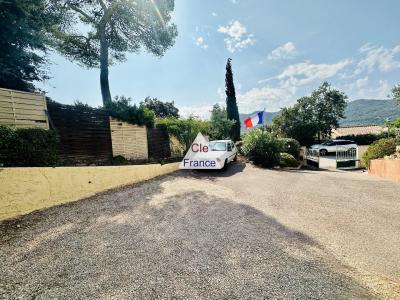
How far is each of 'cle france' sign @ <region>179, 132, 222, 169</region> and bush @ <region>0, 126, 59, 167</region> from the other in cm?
525

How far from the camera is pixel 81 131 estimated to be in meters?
8.27

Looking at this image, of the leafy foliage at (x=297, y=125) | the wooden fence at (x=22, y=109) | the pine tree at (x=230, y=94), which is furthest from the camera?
the leafy foliage at (x=297, y=125)

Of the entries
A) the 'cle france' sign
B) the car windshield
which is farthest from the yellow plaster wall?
the car windshield

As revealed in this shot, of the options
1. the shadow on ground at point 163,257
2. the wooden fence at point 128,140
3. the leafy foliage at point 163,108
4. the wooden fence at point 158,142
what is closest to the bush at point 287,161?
the wooden fence at point 158,142

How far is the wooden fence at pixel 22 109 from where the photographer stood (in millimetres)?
6469

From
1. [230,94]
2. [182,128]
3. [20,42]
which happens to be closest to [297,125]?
[230,94]

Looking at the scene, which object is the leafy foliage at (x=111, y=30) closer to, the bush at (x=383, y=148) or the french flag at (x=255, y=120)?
the french flag at (x=255, y=120)

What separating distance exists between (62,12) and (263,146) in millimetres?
14665

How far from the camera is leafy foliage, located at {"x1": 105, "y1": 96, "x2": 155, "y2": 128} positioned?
962 centimetres

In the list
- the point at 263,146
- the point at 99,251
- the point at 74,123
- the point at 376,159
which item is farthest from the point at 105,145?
the point at 376,159

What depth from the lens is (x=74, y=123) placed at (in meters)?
8.11

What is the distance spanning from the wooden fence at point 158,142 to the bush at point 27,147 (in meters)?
5.04

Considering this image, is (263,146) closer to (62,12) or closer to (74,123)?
(74,123)

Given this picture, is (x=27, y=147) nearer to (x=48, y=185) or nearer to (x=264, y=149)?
(x=48, y=185)
